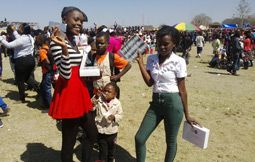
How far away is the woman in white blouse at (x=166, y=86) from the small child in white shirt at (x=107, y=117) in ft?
1.93

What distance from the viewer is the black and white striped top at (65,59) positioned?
2.99 metres

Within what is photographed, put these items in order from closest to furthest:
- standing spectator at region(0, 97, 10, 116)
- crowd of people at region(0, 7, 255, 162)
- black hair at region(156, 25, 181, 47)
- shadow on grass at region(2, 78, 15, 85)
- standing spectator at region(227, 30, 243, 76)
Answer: crowd of people at region(0, 7, 255, 162), black hair at region(156, 25, 181, 47), standing spectator at region(0, 97, 10, 116), shadow on grass at region(2, 78, 15, 85), standing spectator at region(227, 30, 243, 76)

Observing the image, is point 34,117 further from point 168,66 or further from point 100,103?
point 168,66

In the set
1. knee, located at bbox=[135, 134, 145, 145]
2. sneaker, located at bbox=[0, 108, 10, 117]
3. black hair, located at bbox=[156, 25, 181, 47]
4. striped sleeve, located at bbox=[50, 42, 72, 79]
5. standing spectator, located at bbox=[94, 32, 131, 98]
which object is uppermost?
black hair, located at bbox=[156, 25, 181, 47]

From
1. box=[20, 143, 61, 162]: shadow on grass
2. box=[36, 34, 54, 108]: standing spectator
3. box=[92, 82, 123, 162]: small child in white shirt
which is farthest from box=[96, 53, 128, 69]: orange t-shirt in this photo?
box=[36, 34, 54, 108]: standing spectator

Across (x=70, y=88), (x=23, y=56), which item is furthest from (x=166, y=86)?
(x=23, y=56)

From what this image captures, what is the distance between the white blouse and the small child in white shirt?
80 centimetres

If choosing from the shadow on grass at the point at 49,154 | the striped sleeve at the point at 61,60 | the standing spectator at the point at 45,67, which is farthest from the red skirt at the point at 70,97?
the standing spectator at the point at 45,67

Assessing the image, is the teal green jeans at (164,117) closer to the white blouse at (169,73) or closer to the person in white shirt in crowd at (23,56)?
the white blouse at (169,73)

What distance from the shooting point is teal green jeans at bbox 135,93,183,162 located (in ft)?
11.8

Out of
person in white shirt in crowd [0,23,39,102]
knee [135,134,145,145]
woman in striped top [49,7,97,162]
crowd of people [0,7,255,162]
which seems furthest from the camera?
person in white shirt in crowd [0,23,39,102]

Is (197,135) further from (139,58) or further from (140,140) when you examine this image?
(139,58)

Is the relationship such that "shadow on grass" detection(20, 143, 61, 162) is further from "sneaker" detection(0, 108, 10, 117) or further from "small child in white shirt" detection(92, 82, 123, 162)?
"sneaker" detection(0, 108, 10, 117)

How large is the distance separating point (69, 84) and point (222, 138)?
3657 mm
